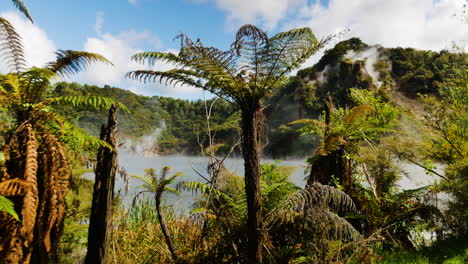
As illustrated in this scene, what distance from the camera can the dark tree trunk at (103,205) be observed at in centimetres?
213

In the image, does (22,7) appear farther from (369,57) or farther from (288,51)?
(369,57)

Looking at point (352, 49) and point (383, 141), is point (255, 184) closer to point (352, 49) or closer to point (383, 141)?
point (383, 141)

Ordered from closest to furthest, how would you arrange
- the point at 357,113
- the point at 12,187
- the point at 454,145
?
the point at 12,187 < the point at 357,113 < the point at 454,145

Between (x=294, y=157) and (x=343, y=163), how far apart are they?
29.5 metres

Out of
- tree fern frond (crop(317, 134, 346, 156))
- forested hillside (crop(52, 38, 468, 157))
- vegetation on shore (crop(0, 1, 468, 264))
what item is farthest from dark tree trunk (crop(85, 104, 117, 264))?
forested hillside (crop(52, 38, 468, 157))

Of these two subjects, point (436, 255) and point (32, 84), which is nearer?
point (32, 84)

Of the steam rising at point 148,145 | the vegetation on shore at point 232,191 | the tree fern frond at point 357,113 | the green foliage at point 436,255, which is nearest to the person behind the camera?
the vegetation on shore at point 232,191

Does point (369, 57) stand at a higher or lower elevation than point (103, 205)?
higher

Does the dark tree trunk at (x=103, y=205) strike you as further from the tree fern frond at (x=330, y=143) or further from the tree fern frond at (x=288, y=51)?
the tree fern frond at (x=330, y=143)

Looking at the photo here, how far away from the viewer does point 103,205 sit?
2.18m

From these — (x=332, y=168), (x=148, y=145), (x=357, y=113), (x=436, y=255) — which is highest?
(x=148, y=145)

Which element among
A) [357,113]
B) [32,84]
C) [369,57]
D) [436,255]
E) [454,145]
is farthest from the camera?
[369,57]

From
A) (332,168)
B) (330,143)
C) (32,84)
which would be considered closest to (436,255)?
(332,168)

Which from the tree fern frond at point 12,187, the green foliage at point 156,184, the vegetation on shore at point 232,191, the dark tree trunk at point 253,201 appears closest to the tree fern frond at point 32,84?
the vegetation on shore at point 232,191
